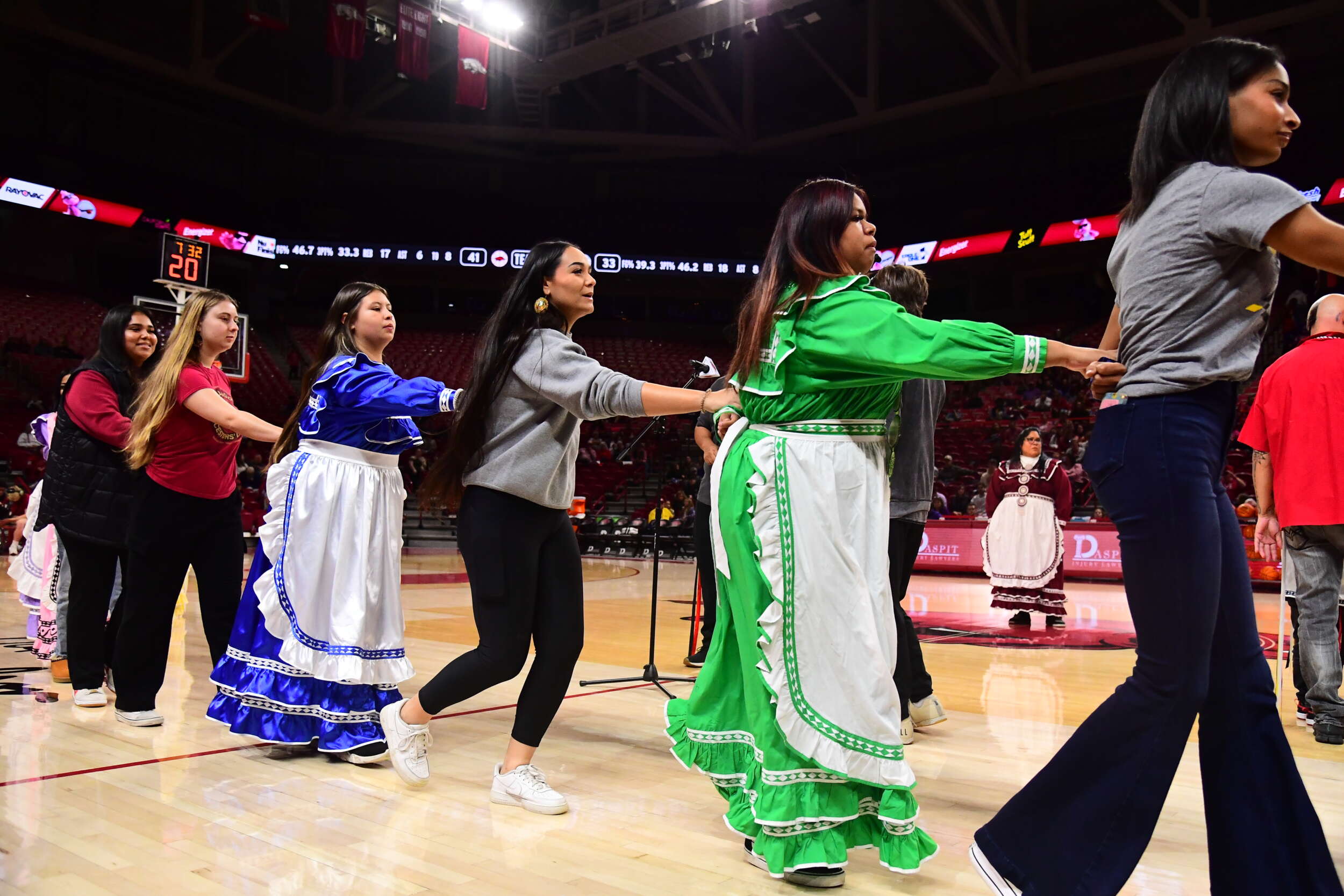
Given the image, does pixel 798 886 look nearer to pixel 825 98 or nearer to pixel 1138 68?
pixel 1138 68

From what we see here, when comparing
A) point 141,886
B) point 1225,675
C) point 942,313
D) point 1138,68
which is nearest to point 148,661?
point 141,886

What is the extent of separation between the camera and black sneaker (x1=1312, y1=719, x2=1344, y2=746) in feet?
11.6

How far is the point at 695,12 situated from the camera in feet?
51.3

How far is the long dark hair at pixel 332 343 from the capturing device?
3281 mm

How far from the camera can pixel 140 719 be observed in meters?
3.59

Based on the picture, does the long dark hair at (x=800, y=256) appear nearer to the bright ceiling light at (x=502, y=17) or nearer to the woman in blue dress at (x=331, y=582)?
the woman in blue dress at (x=331, y=582)

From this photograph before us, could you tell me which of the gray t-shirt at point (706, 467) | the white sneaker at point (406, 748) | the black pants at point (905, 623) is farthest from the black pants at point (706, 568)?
the white sneaker at point (406, 748)

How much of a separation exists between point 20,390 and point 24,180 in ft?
14.8

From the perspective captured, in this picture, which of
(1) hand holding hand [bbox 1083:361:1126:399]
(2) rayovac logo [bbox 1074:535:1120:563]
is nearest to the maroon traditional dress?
(2) rayovac logo [bbox 1074:535:1120:563]

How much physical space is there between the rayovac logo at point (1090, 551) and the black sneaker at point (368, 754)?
10.4 m

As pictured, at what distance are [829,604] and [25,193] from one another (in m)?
22.3

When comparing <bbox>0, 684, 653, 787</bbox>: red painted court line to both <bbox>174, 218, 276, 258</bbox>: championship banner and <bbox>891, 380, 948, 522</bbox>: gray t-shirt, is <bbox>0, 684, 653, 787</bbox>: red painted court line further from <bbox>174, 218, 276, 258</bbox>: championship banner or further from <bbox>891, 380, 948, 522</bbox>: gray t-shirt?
<bbox>174, 218, 276, 258</bbox>: championship banner

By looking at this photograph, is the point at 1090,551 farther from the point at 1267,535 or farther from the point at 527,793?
the point at 527,793

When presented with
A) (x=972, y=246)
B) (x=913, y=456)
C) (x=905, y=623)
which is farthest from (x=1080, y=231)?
(x=905, y=623)
